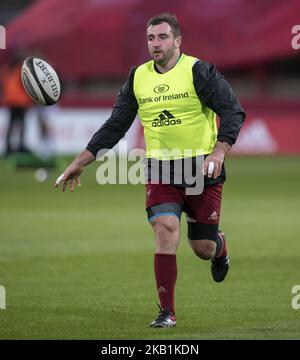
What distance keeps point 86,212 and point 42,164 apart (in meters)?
7.96

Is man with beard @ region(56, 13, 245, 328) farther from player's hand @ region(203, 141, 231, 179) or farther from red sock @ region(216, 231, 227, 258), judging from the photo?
red sock @ region(216, 231, 227, 258)

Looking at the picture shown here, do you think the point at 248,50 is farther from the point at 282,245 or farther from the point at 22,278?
the point at 22,278

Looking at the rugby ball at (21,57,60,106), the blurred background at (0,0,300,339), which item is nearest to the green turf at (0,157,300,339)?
the blurred background at (0,0,300,339)

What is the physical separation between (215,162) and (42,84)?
2065 millimetres

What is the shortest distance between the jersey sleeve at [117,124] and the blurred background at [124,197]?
1474mm

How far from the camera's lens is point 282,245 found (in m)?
14.1

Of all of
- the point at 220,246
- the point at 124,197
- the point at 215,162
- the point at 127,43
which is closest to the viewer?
the point at 215,162

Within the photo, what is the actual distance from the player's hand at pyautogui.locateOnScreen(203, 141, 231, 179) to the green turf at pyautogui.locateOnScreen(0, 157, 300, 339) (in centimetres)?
124

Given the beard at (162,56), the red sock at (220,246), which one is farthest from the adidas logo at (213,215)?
the beard at (162,56)

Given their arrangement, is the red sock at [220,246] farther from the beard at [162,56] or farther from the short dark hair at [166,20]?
the short dark hair at [166,20]

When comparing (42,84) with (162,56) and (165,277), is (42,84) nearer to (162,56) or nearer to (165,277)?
(162,56)

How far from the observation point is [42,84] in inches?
389

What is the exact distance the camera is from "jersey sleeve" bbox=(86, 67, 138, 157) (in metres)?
9.47

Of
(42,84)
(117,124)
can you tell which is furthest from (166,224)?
(42,84)
